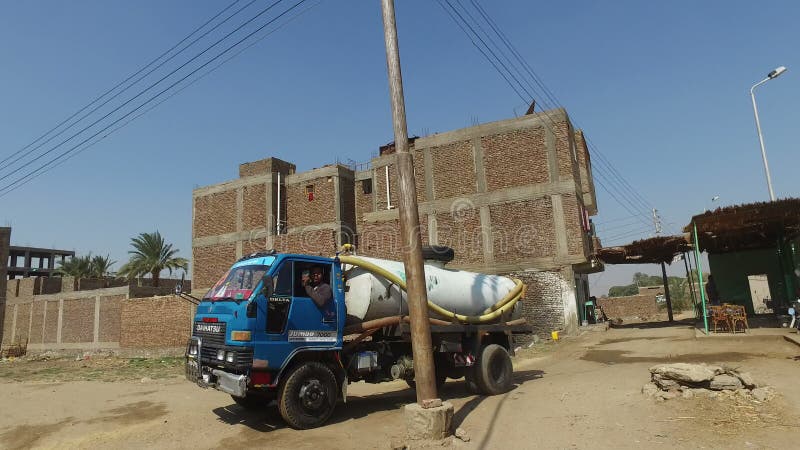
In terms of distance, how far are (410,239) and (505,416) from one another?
3481mm

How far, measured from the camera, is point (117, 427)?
332 inches

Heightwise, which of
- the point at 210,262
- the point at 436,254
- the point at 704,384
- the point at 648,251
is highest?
the point at 210,262

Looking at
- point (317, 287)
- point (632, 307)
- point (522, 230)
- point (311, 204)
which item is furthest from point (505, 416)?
point (632, 307)

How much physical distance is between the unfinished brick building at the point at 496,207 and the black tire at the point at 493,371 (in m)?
12.0

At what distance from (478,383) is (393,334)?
2.44m

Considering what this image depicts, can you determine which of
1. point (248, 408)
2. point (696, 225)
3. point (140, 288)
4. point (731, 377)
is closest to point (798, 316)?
point (696, 225)

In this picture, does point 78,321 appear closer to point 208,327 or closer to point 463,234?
point 463,234

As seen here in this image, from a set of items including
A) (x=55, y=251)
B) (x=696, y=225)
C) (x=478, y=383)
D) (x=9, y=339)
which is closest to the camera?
(x=478, y=383)

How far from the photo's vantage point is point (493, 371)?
10.2m

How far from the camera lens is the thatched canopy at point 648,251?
67.2ft

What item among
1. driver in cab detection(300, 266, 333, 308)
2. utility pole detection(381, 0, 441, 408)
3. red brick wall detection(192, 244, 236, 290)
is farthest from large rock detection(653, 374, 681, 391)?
red brick wall detection(192, 244, 236, 290)

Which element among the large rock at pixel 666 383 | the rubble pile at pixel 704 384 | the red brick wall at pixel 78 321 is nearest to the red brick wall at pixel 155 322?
the red brick wall at pixel 78 321

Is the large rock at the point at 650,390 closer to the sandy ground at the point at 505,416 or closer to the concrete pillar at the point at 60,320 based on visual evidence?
the sandy ground at the point at 505,416

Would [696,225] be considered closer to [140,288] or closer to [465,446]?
[465,446]
